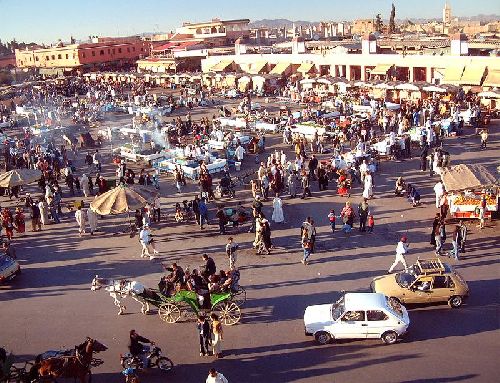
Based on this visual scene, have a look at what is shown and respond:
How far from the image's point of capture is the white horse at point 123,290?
1158 cm

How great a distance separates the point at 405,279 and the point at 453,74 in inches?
1098

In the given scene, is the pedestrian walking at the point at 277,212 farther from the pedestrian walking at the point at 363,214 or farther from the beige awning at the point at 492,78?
the beige awning at the point at 492,78

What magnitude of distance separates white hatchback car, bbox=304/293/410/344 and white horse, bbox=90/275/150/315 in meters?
3.59

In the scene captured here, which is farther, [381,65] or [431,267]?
[381,65]

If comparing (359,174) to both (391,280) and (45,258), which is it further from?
(45,258)

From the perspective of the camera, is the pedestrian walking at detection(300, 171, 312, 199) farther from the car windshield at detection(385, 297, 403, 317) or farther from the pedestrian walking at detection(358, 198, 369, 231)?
the car windshield at detection(385, 297, 403, 317)

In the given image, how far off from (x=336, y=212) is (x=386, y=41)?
122 ft

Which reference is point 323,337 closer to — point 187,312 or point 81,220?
point 187,312

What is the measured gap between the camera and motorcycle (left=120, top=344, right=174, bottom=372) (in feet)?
32.3

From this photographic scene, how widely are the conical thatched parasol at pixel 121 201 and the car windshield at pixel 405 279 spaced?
7.92 m

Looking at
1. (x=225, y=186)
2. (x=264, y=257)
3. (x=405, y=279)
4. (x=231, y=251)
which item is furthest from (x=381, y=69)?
(x=405, y=279)

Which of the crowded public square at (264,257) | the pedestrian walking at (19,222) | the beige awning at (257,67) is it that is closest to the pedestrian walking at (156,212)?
the crowded public square at (264,257)

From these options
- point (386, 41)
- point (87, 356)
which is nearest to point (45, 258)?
point (87, 356)

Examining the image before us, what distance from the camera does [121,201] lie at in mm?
16188
